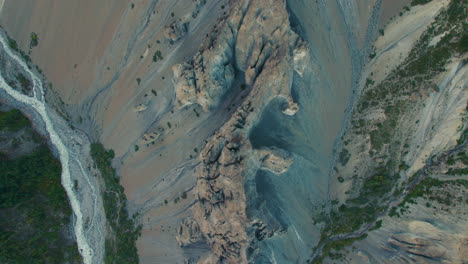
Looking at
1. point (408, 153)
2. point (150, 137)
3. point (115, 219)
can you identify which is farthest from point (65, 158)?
point (408, 153)

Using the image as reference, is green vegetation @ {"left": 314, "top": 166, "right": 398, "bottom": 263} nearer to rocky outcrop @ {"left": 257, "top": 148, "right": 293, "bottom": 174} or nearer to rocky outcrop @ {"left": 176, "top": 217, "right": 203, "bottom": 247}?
rocky outcrop @ {"left": 257, "top": 148, "right": 293, "bottom": 174}

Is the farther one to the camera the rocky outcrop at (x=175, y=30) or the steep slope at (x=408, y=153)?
the rocky outcrop at (x=175, y=30)

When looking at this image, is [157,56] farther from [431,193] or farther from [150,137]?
[431,193]

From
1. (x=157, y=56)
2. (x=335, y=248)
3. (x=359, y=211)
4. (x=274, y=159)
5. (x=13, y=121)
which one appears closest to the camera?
(x=274, y=159)

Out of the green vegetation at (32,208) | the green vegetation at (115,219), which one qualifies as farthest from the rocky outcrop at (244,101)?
the green vegetation at (32,208)

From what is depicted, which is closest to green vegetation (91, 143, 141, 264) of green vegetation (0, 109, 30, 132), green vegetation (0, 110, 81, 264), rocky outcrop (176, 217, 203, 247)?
green vegetation (0, 110, 81, 264)

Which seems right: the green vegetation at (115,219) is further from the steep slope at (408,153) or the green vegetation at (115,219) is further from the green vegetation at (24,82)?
the steep slope at (408,153)
